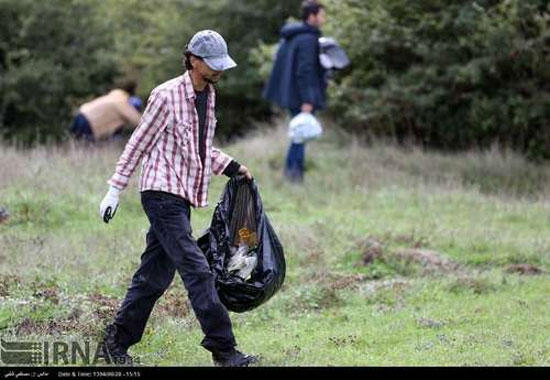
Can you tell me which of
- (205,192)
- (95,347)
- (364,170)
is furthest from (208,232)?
(364,170)

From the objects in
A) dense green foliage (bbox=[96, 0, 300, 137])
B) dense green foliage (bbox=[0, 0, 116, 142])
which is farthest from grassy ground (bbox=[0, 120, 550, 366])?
dense green foliage (bbox=[96, 0, 300, 137])

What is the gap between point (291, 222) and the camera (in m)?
11.1

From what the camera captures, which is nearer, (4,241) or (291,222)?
(4,241)

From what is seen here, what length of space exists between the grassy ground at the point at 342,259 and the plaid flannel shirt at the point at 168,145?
1.16 meters

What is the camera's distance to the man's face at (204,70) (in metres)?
6.11

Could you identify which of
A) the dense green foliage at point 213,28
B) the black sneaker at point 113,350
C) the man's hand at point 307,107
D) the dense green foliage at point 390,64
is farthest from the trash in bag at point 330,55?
the dense green foliage at point 213,28

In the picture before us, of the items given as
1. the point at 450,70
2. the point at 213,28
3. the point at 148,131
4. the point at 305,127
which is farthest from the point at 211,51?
the point at 213,28

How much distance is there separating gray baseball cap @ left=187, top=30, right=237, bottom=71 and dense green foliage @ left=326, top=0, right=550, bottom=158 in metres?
8.67

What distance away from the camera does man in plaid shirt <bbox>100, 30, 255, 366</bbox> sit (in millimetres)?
5992

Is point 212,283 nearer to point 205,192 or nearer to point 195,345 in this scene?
point 205,192

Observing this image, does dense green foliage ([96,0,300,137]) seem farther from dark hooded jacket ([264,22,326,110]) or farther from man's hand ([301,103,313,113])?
man's hand ([301,103,313,113])

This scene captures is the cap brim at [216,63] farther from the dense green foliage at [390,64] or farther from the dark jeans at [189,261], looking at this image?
the dense green foliage at [390,64]

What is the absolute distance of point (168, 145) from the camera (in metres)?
6.09
